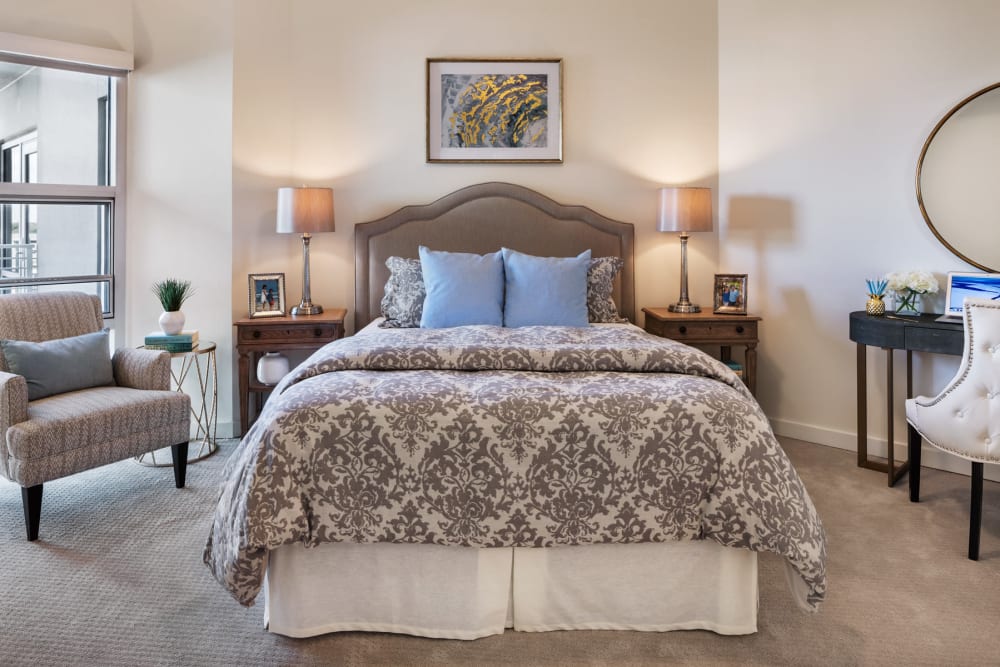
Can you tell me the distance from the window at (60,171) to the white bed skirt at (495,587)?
107 inches

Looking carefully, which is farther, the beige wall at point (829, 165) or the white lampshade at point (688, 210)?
the white lampshade at point (688, 210)

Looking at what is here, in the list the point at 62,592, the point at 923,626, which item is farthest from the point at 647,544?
the point at 62,592

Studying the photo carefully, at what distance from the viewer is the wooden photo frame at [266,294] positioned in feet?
12.6

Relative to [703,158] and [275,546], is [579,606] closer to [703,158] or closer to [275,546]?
[275,546]

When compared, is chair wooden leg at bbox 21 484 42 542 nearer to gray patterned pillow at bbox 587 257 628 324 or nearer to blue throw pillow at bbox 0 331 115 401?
blue throw pillow at bbox 0 331 115 401

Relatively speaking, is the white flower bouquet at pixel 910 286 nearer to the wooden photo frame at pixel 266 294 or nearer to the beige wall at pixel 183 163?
the wooden photo frame at pixel 266 294

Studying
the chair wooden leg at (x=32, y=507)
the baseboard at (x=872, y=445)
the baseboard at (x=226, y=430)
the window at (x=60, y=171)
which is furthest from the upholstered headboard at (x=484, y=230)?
the chair wooden leg at (x=32, y=507)

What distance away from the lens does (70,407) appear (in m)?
2.74

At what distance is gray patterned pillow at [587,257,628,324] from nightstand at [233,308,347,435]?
1.42 metres

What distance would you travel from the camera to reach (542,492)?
6.22ft

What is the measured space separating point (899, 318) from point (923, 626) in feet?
5.28

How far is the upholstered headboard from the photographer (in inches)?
163

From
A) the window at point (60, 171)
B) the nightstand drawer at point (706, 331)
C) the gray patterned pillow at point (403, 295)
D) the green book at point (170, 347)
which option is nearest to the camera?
the green book at point (170, 347)

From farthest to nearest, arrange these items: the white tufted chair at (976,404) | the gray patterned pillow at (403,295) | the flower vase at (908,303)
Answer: the gray patterned pillow at (403,295) < the flower vase at (908,303) < the white tufted chair at (976,404)
